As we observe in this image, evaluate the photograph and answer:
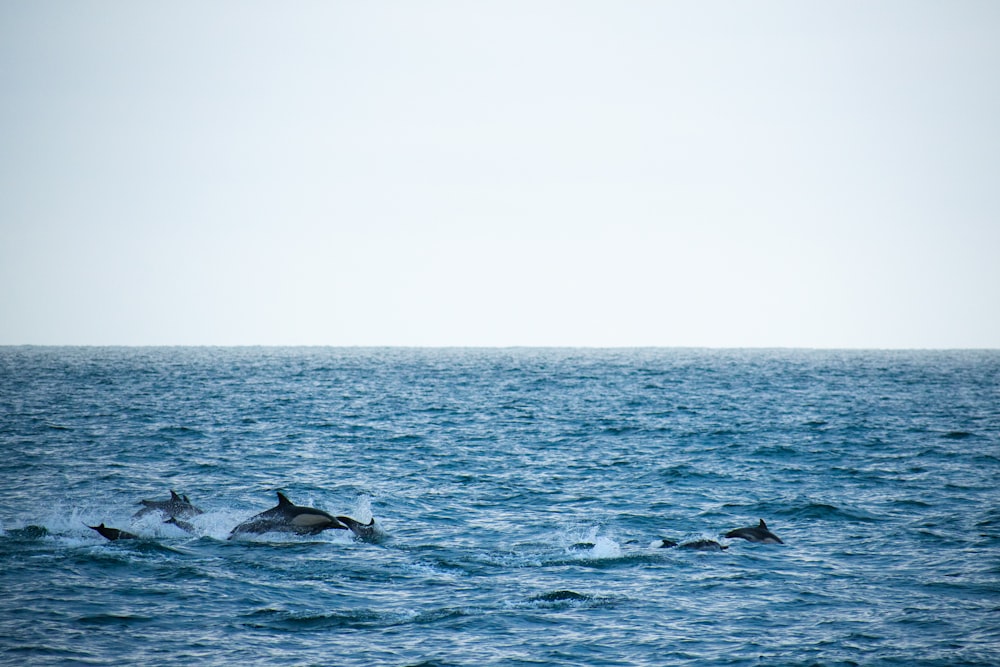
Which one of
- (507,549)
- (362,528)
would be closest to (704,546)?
(507,549)

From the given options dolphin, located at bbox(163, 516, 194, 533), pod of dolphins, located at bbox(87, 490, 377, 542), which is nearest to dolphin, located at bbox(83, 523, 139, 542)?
pod of dolphins, located at bbox(87, 490, 377, 542)

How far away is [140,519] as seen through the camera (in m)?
24.3

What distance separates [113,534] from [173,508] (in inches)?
104

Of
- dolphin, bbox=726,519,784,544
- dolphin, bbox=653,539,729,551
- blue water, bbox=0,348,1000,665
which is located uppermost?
dolphin, bbox=726,519,784,544

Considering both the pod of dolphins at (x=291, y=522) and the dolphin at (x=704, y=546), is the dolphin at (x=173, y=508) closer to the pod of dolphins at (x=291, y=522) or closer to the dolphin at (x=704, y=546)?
the pod of dolphins at (x=291, y=522)

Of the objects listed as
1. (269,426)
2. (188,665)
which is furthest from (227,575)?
(269,426)

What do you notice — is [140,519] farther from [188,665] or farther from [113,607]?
[188,665]

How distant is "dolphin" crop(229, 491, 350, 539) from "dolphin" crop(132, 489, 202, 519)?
6.90 feet

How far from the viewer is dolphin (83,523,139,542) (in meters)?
22.3

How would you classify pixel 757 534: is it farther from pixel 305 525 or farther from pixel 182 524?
pixel 182 524

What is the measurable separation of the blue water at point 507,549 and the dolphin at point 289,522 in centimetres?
54

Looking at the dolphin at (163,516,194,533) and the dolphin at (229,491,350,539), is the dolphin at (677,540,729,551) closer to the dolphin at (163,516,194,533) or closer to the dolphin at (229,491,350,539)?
the dolphin at (229,491,350,539)

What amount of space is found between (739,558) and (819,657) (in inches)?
262

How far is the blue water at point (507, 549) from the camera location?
15594 millimetres
